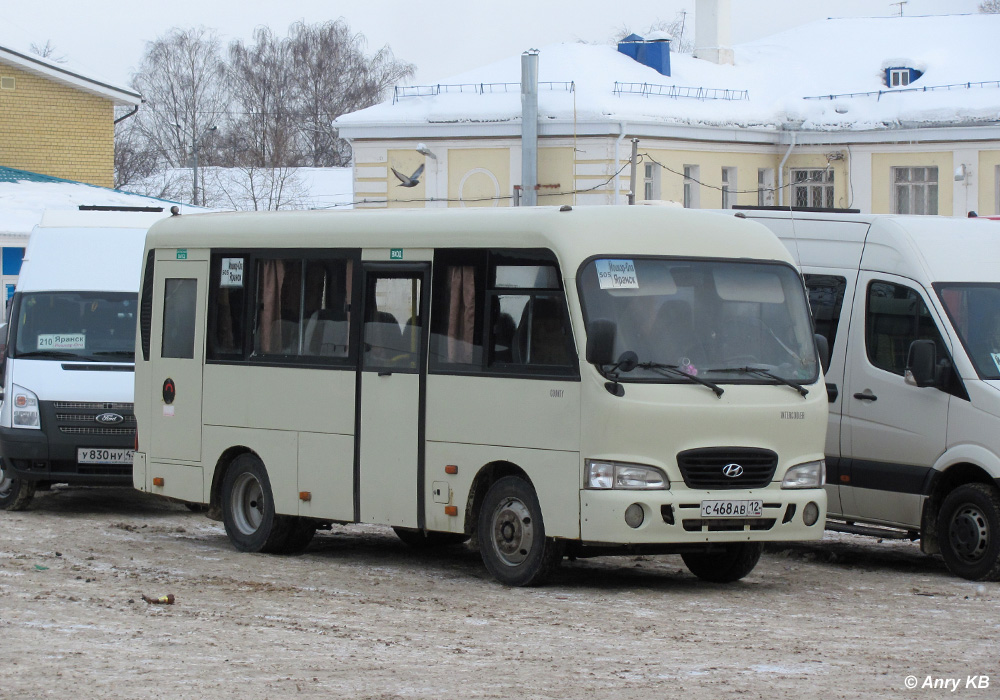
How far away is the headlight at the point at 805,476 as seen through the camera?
10.6 meters

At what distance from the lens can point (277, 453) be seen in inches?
497

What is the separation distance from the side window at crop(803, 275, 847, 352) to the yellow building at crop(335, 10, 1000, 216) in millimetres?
25535

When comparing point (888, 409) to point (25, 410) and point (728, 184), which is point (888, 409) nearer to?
point (25, 410)

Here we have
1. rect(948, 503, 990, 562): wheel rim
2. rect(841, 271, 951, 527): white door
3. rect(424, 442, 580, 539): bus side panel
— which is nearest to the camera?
rect(424, 442, 580, 539): bus side panel

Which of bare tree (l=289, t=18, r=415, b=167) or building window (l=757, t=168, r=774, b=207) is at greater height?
bare tree (l=289, t=18, r=415, b=167)

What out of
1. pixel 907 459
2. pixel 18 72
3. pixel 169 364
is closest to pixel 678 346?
pixel 907 459

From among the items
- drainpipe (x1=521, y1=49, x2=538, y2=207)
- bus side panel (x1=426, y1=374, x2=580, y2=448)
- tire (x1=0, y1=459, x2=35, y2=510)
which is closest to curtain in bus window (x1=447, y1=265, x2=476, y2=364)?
bus side panel (x1=426, y1=374, x2=580, y2=448)

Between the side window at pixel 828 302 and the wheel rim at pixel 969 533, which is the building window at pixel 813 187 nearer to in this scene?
the side window at pixel 828 302

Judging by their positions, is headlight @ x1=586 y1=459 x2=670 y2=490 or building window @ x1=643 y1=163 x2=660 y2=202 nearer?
headlight @ x1=586 y1=459 x2=670 y2=490

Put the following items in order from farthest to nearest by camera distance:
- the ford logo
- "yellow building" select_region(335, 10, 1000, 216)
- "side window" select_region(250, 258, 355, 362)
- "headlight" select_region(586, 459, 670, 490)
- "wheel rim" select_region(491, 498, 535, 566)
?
"yellow building" select_region(335, 10, 1000, 216) → the ford logo → "side window" select_region(250, 258, 355, 362) → "wheel rim" select_region(491, 498, 535, 566) → "headlight" select_region(586, 459, 670, 490)

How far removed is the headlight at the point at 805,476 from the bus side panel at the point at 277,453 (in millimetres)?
3896

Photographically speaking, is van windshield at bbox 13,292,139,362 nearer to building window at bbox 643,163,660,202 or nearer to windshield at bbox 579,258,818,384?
windshield at bbox 579,258,818,384

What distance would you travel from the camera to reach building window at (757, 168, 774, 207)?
4328cm

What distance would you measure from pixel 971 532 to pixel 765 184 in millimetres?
32792
